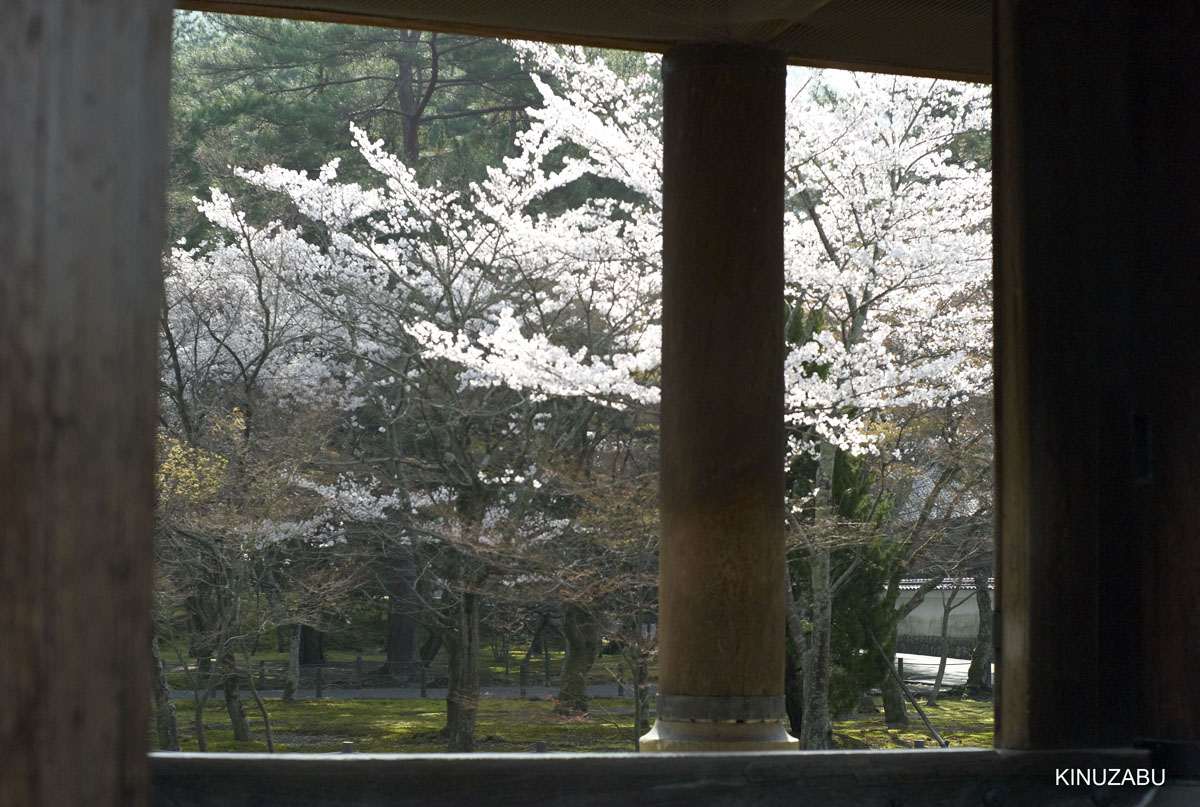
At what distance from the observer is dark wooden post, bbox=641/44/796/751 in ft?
9.71

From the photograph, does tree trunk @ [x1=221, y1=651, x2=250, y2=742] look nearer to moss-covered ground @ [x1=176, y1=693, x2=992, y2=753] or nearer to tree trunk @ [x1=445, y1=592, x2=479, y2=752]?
moss-covered ground @ [x1=176, y1=693, x2=992, y2=753]

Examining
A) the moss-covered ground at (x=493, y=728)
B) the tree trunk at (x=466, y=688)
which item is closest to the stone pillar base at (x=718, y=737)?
the moss-covered ground at (x=493, y=728)

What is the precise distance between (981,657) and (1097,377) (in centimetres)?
1284

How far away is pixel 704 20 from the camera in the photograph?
3053 millimetres

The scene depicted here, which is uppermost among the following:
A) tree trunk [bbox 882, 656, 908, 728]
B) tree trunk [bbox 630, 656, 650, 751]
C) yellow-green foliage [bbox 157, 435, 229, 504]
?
yellow-green foliage [bbox 157, 435, 229, 504]

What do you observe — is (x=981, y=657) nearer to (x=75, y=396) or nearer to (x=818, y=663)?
(x=818, y=663)

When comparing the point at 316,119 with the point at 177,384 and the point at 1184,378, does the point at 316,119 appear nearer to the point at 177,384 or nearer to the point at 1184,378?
the point at 177,384

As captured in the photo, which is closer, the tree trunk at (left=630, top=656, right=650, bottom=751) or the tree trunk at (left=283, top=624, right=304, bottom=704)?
the tree trunk at (left=630, top=656, right=650, bottom=751)

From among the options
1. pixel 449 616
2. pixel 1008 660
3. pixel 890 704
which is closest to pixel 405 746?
pixel 449 616

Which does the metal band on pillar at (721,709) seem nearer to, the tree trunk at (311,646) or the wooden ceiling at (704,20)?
the wooden ceiling at (704,20)

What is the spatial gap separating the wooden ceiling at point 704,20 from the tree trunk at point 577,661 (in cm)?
848

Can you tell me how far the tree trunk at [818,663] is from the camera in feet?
31.3

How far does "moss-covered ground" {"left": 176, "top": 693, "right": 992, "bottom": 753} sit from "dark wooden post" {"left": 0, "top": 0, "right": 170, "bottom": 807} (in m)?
10.2

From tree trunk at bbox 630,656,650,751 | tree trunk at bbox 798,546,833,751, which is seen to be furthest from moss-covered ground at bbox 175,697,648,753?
tree trunk at bbox 798,546,833,751
